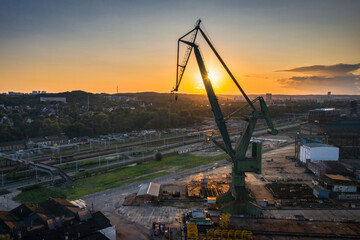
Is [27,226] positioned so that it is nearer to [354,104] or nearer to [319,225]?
[319,225]

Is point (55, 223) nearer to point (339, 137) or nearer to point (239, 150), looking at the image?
point (239, 150)

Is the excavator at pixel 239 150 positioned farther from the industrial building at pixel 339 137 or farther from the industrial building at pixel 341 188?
the industrial building at pixel 339 137

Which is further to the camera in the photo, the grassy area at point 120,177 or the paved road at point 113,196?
the grassy area at point 120,177

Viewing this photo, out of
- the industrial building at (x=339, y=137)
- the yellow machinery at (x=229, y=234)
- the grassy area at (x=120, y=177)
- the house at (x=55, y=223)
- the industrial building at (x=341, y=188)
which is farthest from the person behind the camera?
the industrial building at (x=339, y=137)

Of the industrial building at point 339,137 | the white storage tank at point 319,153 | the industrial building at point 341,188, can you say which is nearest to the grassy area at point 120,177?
the white storage tank at point 319,153

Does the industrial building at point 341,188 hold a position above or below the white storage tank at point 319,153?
below

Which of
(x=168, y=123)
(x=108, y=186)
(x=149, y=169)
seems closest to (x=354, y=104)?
(x=168, y=123)

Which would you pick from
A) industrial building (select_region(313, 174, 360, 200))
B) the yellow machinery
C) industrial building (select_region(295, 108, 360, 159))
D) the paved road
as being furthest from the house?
industrial building (select_region(295, 108, 360, 159))

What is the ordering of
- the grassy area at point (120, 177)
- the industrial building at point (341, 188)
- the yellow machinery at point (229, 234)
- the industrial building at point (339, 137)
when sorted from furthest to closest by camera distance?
the industrial building at point (339, 137) < the grassy area at point (120, 177) < the industrial building at point (341, 188) < the yellow machinery at point (229, 234)

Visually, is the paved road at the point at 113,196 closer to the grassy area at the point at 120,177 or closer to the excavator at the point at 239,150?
the grassy area at the point at 120,177

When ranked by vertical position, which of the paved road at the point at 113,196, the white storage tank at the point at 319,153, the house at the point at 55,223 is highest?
the white storage tank at the point at 319,153
